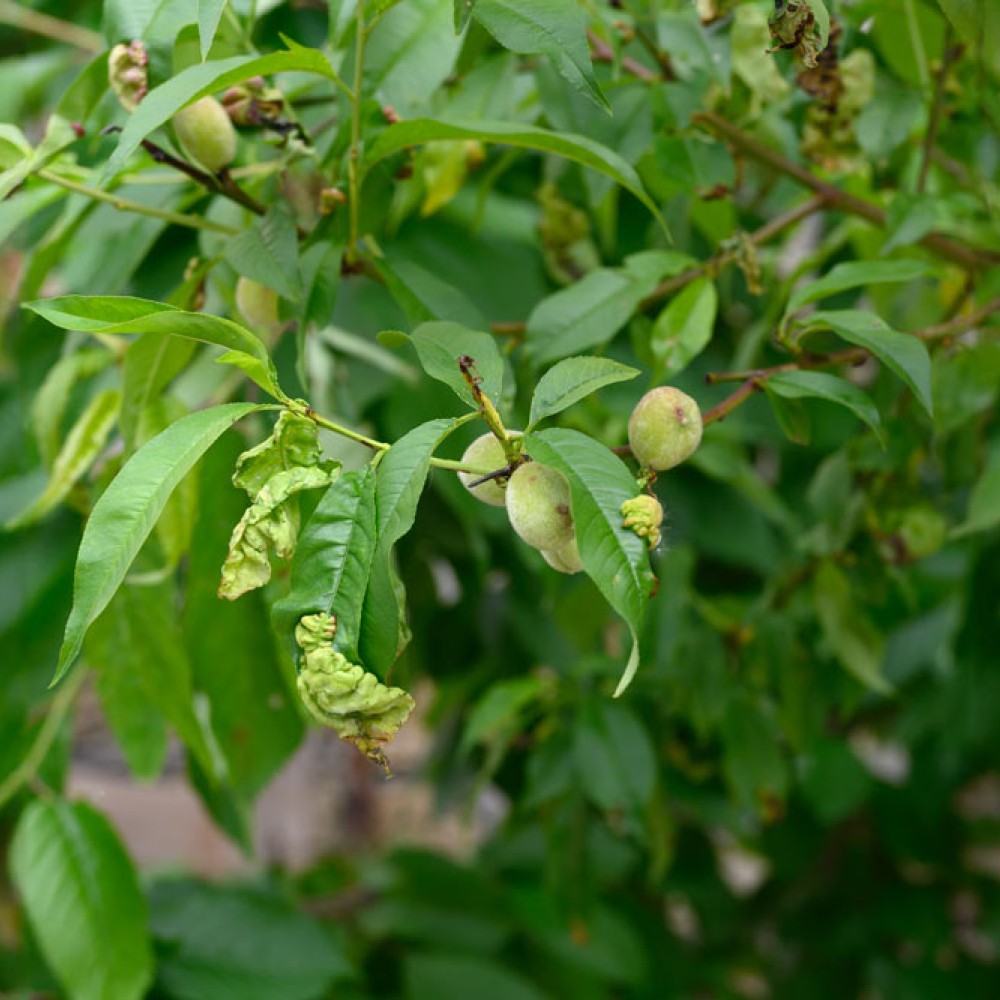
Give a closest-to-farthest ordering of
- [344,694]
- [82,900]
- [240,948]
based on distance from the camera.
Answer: [344,694], [82,900], [240,948]

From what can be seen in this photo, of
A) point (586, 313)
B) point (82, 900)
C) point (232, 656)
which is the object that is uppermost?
point (586, 313)

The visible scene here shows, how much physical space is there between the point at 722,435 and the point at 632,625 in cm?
53

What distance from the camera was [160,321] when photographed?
365 millimetres

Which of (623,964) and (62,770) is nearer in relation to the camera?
(62,770)

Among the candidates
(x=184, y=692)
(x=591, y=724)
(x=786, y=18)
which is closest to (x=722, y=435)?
(x=591, y=724)

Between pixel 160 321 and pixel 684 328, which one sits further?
pixel 684 328

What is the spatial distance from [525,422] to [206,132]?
0.19 metres

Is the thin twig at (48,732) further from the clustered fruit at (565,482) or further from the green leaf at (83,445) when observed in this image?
the clustered fruit at (565,482)

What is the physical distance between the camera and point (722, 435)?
33.1 inches

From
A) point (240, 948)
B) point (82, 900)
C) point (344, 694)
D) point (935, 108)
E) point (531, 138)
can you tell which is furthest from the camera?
point (240, 948)

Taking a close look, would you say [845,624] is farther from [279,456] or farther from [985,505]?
[279,456]

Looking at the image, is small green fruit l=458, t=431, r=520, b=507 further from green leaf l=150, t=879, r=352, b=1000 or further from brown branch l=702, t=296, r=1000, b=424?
green leaf l=150, t=879, r=352, b=1000

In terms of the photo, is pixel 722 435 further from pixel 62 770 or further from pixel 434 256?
pixel 62 770

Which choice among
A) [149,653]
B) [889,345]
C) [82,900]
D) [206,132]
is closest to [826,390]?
[889,345]
